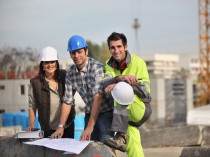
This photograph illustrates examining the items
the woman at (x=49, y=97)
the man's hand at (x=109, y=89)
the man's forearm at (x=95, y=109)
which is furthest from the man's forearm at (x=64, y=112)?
the man's hand at (x=109, y=89)

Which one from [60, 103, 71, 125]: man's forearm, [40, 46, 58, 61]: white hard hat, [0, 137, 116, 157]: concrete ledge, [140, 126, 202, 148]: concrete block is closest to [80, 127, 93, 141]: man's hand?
[0, 137, 116, 157]: concrete ledge

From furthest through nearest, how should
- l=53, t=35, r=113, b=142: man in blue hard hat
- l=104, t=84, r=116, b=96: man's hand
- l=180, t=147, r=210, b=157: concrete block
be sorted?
l=180, t=147, r=210, b=157: concrete block → l=53, t=35, r=113, b=142: man in blue hard hat → l=104, t=84, r=116, b=96: man's hand

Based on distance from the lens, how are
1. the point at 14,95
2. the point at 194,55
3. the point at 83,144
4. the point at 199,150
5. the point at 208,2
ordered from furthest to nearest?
the point at 194,55 → the point at 208,2 → the point at 14,95 → the point at 199,150 → the point at 83,144

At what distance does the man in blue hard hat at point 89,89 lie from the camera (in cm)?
440

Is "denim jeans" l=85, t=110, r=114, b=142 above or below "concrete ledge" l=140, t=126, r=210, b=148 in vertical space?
above

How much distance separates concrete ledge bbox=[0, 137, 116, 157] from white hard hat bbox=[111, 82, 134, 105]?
452 mm

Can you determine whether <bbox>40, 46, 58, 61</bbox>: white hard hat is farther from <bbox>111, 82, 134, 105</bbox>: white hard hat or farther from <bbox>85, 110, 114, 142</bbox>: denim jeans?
<bbox>111, 82, 134, 105</bbox>: white hard hat

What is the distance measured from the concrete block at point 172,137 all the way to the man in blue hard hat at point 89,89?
538cm

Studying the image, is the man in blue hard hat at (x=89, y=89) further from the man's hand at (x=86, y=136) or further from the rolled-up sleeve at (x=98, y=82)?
the man's hand at (x=86, y=136)

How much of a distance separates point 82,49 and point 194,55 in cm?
15924

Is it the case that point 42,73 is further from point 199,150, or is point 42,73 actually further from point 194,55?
point 194,55

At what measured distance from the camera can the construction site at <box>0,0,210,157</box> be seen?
443 centimetres

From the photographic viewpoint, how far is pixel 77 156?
3941 mm

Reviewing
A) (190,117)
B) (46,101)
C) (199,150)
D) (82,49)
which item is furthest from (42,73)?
(190,117)
